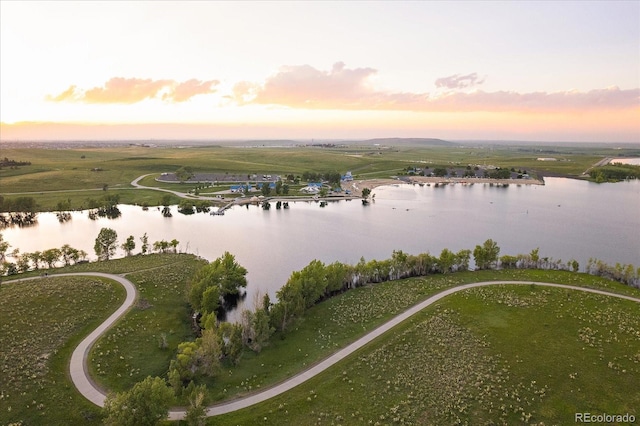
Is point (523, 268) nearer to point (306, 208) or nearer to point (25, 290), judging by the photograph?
point (306, 208)

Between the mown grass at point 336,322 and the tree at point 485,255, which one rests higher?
the tree at point 485,255

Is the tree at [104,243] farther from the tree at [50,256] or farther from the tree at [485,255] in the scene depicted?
the tree at [485,255]

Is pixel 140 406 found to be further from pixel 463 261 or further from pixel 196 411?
pixel 463 261

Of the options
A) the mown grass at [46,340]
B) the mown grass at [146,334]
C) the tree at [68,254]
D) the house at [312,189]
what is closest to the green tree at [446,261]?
the mown grass at [146,334]

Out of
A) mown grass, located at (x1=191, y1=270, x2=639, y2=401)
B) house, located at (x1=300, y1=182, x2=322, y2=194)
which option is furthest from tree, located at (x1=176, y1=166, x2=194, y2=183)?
mown grass, located at (x1=191, y1=270, x2=639, y2=401)

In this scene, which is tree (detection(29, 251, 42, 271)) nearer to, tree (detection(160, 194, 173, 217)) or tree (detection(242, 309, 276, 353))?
tree (detection(160, 194, 173, 217))

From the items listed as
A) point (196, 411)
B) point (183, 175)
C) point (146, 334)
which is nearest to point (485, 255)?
point (196, 411)
